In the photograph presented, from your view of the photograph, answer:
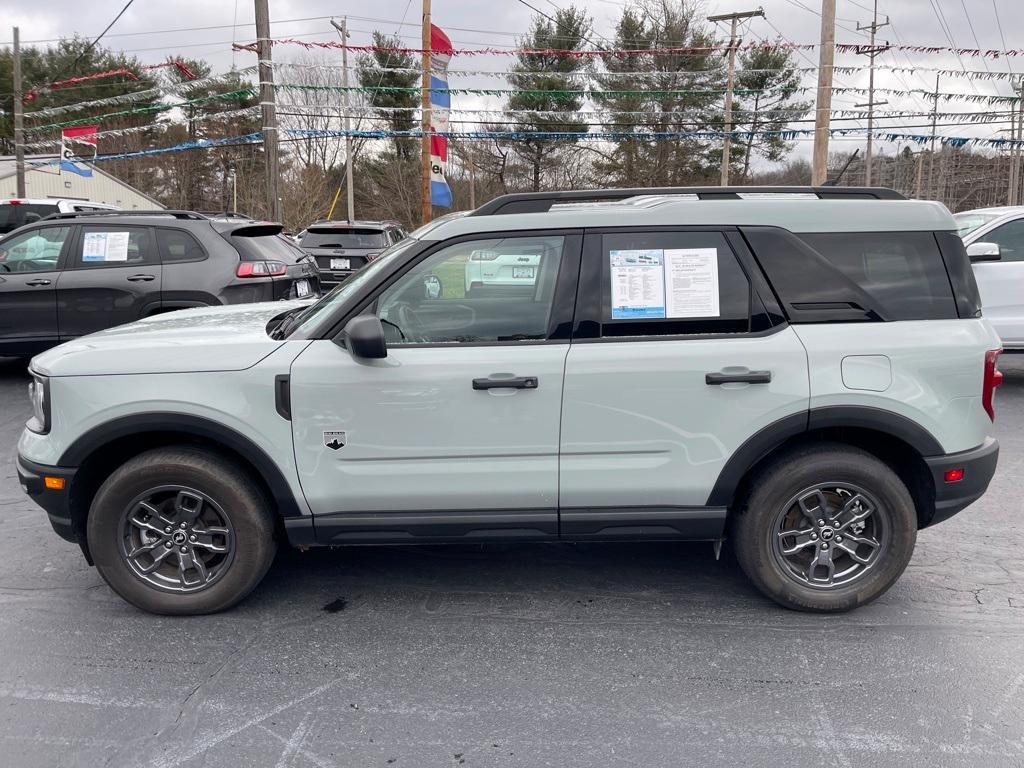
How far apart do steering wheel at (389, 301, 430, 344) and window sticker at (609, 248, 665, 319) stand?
85cm

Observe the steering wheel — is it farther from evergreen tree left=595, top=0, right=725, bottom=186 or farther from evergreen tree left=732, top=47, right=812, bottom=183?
evergreen tree left=595, top=0, right=725, bottom=186

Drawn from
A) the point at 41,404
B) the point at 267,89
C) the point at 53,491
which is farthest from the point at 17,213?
the point at 53,491

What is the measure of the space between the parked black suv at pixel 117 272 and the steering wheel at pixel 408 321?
520 centimetres

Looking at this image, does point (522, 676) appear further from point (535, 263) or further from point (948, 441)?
point (948, 441)

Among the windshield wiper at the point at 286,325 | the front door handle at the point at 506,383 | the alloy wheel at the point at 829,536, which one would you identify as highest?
the windshield wiper at the point at 286,325

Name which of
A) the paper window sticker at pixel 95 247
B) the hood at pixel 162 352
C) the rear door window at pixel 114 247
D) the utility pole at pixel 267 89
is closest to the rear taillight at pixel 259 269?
the rear door window at pixel 114 247

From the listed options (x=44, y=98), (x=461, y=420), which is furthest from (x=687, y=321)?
(x=44, y=98)

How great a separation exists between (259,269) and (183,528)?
526cm

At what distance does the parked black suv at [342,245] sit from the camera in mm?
13695

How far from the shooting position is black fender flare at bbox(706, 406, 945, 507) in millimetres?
3537

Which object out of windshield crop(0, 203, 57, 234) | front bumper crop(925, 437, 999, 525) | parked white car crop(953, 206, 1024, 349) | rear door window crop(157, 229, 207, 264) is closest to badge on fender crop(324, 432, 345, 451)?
front bumper crop(925, 437, 999, 525)

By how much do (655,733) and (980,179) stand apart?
214 feet

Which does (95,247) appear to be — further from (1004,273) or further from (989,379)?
(1004,273)

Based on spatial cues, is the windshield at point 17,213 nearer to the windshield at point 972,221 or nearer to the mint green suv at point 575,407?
the mint green suv at point 575,407
